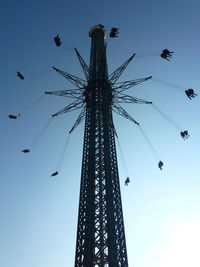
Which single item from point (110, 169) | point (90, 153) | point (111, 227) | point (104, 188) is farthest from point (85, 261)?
point (90, 153)

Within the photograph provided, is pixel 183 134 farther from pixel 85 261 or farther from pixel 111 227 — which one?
pixel 85 261

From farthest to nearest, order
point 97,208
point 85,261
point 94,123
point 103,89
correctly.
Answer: point 103,89, point 94,123, point 97,208, point 85,261

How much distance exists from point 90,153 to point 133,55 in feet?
42.9

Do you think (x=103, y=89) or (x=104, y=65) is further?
(x=104, y=65)

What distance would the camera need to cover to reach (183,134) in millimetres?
25656

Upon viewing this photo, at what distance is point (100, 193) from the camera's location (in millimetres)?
20375

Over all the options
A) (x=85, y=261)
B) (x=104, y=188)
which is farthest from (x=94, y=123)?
(x=85, y=261)

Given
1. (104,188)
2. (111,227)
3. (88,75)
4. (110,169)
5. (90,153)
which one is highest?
(88,75)

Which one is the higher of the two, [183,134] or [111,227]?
[183,134]

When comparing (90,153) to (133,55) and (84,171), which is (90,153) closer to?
(84,171)

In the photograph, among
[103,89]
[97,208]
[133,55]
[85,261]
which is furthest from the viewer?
[133,55]

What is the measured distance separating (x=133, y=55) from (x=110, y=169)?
46.5 ft

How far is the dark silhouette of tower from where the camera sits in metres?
17.8

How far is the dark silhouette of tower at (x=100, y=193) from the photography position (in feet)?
58.3
